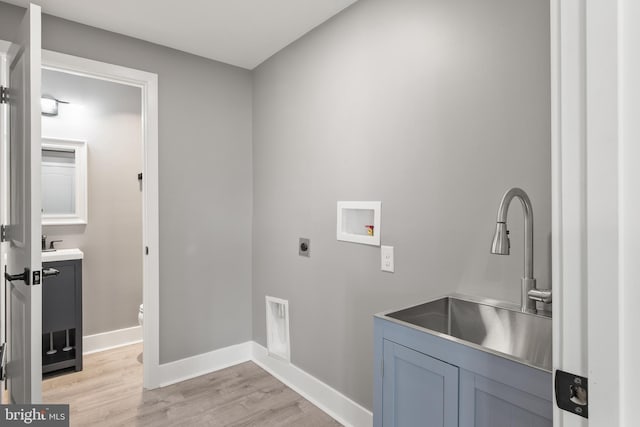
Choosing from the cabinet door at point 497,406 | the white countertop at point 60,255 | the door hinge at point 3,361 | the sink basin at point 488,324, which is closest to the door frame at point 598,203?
the cabinet door at point 497,406

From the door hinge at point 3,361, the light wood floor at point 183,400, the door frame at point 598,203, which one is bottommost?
the light wood floor at point 183,400

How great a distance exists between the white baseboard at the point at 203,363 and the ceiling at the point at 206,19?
2.33 metres

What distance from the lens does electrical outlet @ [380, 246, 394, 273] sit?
6.28 ft

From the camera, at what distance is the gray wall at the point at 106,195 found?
10.3ft

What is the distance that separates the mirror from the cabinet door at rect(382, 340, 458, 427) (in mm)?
3038

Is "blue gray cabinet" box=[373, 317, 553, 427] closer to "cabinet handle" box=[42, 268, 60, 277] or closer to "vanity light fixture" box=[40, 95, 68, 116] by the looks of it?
"cabinet handle" box=[42, 268, 60, 277]

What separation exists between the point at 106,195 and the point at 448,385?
3.32m

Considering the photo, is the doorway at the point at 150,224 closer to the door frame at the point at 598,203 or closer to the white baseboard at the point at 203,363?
the white baseboard at the point at 203,363

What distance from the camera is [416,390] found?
1.19 m

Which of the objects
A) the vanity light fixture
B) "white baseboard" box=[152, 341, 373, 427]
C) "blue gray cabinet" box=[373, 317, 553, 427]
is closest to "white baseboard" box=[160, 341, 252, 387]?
"white baseboard" box=[152, 341, 373, 427]

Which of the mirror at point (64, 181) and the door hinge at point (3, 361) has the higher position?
the mirror at point (64, 181)

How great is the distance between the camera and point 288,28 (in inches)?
94.3

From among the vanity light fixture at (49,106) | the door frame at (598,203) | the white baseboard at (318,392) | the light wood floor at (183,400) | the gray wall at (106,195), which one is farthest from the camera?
the gray wall at (106,195)

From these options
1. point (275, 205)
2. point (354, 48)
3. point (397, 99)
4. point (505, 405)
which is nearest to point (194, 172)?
point (275, 205)
